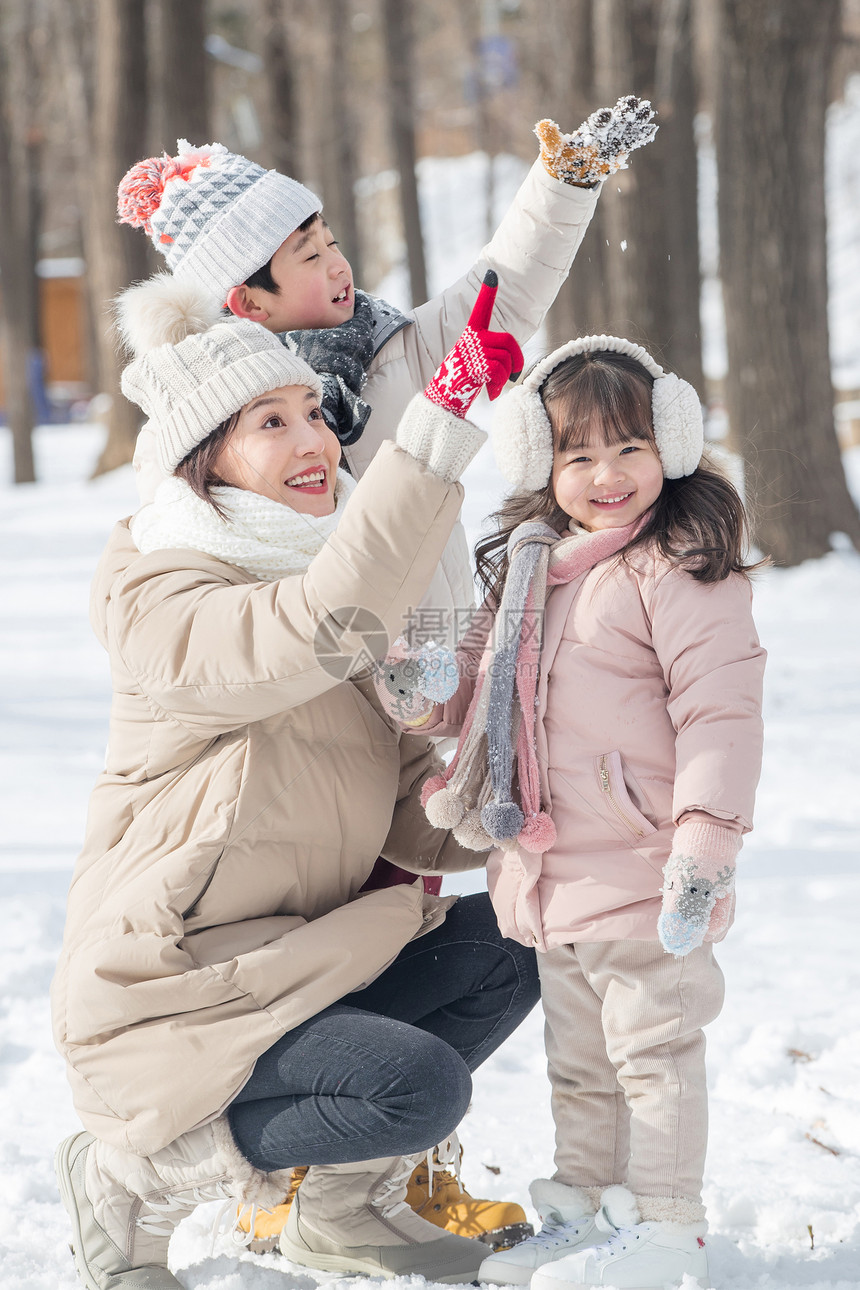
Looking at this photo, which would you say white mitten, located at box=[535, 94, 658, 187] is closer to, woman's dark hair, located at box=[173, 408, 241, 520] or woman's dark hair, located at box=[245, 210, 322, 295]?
woman's dark hair, located at box=[245, 210, 322, 295]

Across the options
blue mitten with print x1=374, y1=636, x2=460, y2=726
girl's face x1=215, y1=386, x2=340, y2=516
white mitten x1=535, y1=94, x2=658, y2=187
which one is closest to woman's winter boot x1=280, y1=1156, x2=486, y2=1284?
blue mitten with print x1=374, y1=636, x2=460, y2=726

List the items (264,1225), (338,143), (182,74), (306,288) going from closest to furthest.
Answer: (264,1225)
(306,288)
(182,74)
(338,143)

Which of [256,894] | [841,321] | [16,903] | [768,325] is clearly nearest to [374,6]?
[841,321]

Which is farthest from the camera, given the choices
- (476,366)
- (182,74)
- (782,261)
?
(182,74)

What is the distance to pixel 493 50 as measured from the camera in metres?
26.1

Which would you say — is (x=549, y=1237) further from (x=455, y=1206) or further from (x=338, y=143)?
(x=338, y=143)

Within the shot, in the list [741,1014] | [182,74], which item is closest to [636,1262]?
[741,1014]

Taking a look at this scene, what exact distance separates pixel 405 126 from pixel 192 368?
15819mm

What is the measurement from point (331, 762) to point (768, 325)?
577 cm

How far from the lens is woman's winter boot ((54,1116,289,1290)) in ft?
5.95

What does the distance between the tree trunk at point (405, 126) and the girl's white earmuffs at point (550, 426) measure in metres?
14.0

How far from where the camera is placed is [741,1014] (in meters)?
2.81

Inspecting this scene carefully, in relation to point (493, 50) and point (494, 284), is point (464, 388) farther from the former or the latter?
point (493, 50)

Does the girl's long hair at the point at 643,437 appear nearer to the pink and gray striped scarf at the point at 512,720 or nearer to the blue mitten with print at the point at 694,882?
the pink and gray striped scarf at the point at 512,720
